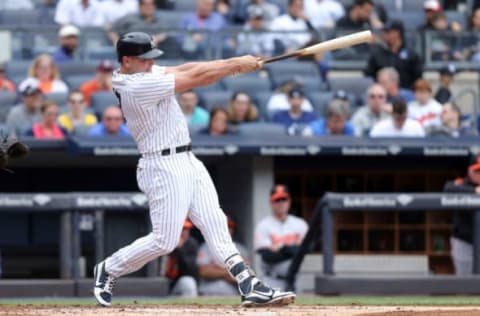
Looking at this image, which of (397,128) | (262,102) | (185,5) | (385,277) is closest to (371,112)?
(397,128)

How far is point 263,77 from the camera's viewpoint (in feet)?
46.1

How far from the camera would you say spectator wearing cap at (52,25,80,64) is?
529 inches

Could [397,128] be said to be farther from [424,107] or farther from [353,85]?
[353,85]

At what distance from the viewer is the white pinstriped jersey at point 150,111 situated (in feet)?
26.0

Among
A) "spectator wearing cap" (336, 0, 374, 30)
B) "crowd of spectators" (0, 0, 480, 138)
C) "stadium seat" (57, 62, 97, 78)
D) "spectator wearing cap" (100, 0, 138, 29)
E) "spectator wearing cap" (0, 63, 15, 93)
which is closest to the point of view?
"crowd of spectators" (0, 0, 480, 138)

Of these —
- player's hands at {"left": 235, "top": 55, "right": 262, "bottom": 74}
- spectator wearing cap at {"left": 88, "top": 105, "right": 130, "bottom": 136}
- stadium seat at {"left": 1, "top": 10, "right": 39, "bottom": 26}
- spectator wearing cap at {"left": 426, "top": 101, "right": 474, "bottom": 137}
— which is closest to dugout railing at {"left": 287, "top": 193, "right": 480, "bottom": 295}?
spectator wearing cap at {"left": 426, "top": 101, "right": 474, "bottom": 137}

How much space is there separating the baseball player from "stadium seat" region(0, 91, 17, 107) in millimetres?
4896

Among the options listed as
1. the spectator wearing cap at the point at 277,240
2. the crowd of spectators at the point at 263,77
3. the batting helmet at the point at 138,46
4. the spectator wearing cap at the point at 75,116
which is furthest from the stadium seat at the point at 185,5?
the batting helmet at the point at 138,46

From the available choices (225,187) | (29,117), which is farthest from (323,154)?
(29,117)

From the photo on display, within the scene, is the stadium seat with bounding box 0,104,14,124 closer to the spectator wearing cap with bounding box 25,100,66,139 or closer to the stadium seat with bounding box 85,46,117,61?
the spectator wearing cap with bounding box 25,100,66,139

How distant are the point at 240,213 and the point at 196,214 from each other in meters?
5.02

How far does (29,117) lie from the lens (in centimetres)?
1258

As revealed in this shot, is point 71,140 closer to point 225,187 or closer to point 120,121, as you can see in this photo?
point 120,121

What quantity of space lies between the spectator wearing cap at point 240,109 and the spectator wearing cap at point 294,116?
27 cm
